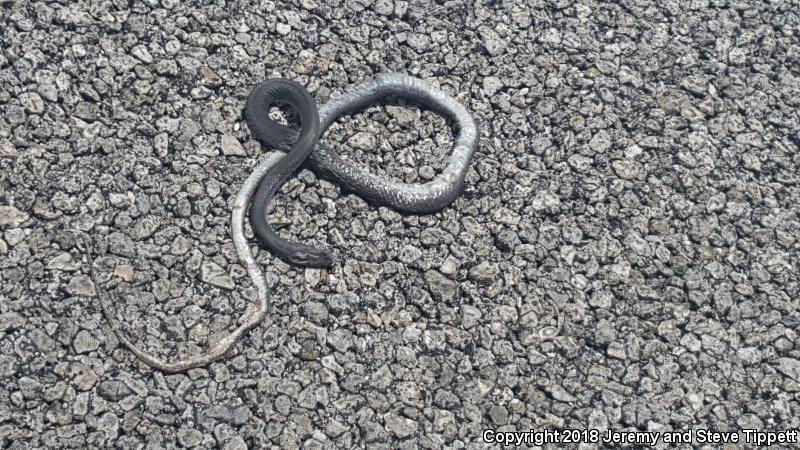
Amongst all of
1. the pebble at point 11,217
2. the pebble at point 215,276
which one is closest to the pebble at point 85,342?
the pebble at point 215,276

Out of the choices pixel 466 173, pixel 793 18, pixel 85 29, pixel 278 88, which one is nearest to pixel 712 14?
pixel 793 18

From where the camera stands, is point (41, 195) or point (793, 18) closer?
point (41, 195)

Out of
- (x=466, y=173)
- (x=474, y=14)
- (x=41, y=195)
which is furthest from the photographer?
(x=474, y=14)

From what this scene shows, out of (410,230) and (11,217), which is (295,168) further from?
(11,217)

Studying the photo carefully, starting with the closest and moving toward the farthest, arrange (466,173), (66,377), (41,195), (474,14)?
(66,377)
(41,195)
(466,173)
(474,14)

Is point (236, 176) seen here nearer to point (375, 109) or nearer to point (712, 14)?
point (375, 109)

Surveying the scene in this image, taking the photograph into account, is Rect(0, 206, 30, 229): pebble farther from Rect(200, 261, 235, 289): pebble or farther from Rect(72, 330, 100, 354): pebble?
Rect(200, 261, 235, 289): pebble
